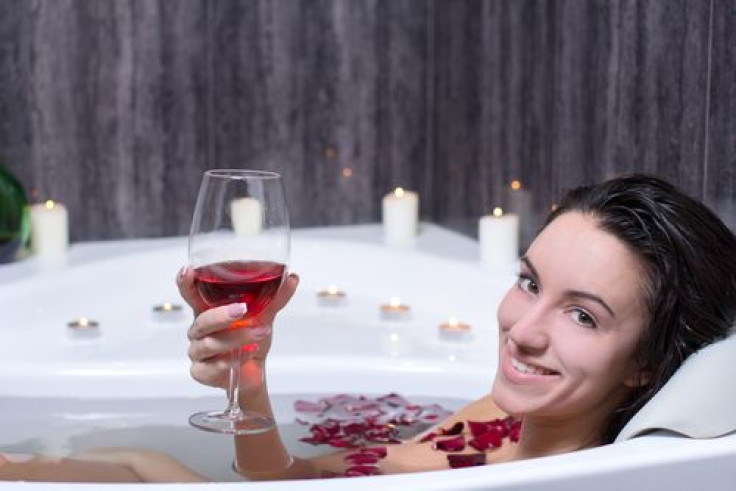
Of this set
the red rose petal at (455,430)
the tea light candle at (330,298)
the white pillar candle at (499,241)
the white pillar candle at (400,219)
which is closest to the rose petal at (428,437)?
the red rose petal at (455,430)

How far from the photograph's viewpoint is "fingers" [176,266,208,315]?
139cm

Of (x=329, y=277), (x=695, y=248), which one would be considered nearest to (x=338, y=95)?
(x=329, y=277)

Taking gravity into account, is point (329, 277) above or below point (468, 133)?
below

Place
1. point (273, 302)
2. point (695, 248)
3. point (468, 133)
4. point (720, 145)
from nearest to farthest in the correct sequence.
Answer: point (695, 248)
point (273, 302)
point (720, 145)
point (468, 133)

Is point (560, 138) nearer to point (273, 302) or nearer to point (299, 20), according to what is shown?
point (299, 20)

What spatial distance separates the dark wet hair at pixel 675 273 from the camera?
4.26 ft

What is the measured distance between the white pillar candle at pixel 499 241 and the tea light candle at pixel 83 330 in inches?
34.3

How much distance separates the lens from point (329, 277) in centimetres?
292

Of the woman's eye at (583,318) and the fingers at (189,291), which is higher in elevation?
the fingers at (189,291)

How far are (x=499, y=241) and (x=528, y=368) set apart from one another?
1.39 metres

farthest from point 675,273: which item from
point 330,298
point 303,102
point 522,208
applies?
→ point 303,102

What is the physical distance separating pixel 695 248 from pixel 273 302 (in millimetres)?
497

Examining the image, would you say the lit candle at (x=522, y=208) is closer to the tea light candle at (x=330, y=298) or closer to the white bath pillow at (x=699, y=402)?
the tea light candle at (x=330, y=298)

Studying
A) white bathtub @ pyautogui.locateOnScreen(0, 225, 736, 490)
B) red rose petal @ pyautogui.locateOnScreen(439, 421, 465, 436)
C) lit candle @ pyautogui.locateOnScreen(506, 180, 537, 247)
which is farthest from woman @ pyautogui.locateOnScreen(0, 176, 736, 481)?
lit candle @ pyautogui.locateOnScreen(506, 180, 537, 247)
